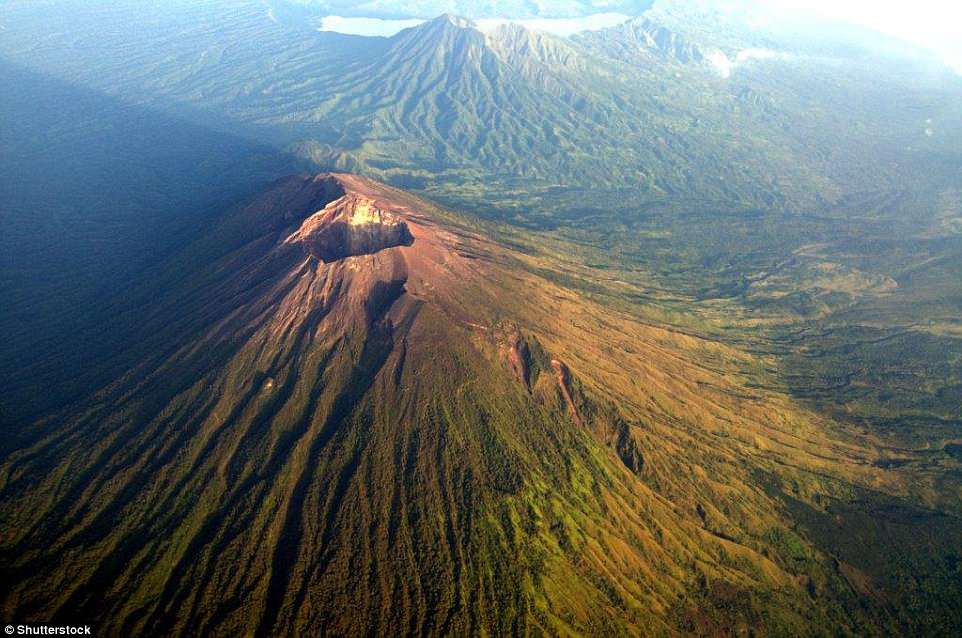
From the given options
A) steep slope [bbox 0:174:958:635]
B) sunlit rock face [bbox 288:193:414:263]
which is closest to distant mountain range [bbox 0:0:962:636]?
steep slope [bbox 0:174:958:635]

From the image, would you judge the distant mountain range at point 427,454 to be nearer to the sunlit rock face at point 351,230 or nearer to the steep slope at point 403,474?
the steep slope at point 403,474

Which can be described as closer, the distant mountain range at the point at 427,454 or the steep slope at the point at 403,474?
the steep slope at the point at 403,474

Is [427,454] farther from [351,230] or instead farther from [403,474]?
[351,230]

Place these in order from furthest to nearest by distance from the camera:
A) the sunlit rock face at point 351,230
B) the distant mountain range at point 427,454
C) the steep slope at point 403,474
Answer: the sunlit rock face at point 351,230, the distant mountain range at point 427,454, the steep slope at point 403,474

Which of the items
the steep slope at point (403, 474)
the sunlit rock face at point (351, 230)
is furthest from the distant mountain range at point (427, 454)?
the sunlit rock face at point (351, 230)

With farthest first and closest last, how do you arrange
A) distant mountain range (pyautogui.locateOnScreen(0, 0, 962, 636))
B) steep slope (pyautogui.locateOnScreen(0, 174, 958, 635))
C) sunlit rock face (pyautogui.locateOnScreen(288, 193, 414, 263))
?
sunlit rock face (pyautogui.locateOnScreen(288, 193, 414, 263)), distant mountain range (pyautogui.locateOnScreen(0, 0, 962, 636)), steep slope (pyautogui.locateOnScreen(0, 174, 958, 635))

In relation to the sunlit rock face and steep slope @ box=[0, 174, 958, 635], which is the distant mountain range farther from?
the sunlit rock face

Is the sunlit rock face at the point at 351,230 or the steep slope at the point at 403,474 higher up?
the sunlit rock face at the point at 351,230
